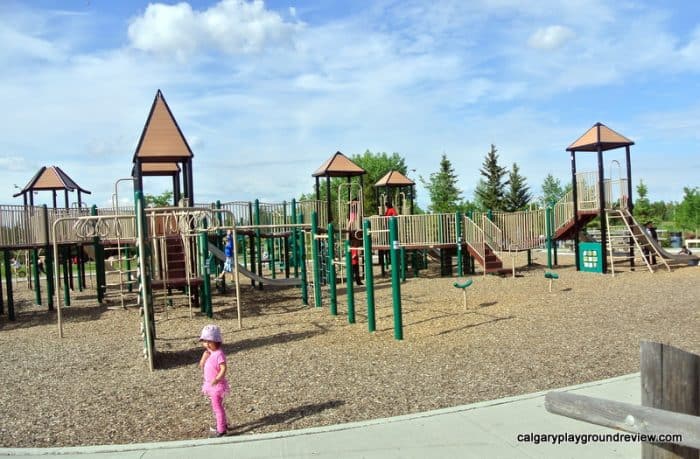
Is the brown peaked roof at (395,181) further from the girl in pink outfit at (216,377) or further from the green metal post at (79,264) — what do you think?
the girl in pink outfit at (216,377)

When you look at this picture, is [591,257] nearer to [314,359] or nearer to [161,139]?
[161,139]

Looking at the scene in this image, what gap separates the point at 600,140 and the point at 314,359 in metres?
16.8

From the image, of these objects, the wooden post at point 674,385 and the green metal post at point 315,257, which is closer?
the wooden post at point 674,385

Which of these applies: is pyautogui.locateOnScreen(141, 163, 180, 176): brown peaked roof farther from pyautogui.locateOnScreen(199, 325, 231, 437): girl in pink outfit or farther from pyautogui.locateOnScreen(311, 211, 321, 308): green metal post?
pyautogui.locateOnScreen(199, 325, 231, 437): girl in pink outfit

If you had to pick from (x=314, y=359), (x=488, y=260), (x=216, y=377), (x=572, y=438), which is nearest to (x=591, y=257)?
(x=488, y=260)

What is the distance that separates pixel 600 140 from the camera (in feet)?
70.1

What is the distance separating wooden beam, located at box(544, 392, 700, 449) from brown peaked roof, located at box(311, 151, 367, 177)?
21466 mm

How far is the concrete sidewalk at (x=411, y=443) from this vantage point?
458cm

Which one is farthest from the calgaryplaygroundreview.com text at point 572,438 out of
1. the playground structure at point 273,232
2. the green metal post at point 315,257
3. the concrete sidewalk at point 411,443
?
the green metal post at point 315,257

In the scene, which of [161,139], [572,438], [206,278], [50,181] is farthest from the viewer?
[50,181]

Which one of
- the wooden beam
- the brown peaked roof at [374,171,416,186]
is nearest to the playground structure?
the brown peaked roof at [374,171,416,186]

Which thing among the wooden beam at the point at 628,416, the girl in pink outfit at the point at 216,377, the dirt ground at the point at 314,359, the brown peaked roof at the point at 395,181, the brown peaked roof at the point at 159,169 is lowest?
the dirt ground at the point at 314,359

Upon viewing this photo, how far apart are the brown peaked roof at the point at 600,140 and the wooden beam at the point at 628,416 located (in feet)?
65.5

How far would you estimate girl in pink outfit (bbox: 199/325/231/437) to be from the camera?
5.37 m
